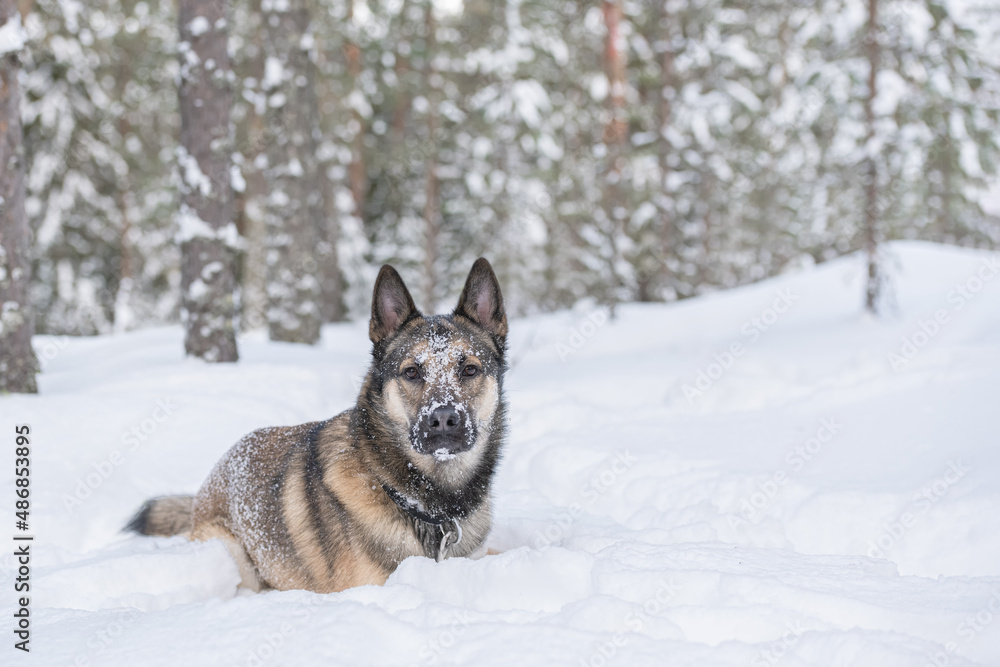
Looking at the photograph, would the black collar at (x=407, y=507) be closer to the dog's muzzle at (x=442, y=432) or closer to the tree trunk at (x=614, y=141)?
the dog's muzzle at (x=442, y=432)

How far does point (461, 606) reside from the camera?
2797 mm

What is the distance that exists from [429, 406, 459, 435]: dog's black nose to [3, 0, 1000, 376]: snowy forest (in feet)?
24.5

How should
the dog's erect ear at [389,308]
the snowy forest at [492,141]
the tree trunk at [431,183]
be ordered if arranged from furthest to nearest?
the tree trunk at [431,183]
the snowy forest at [492,141]
the dog's erect ear at [389,308]

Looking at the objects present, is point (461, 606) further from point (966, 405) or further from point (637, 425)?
point (966, 405)

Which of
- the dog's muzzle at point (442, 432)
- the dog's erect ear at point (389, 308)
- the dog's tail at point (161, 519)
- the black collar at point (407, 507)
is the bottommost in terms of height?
the dog's tail at point (161, 519)

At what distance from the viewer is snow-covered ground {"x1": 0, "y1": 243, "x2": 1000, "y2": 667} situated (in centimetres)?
248

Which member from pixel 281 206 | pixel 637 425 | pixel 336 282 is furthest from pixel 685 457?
pixel 336 282

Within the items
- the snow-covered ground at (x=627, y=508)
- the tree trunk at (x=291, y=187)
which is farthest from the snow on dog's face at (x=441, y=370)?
the tree trunk at (x=291, y=187)

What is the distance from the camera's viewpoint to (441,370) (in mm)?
3676

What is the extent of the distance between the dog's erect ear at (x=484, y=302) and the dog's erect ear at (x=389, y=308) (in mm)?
339

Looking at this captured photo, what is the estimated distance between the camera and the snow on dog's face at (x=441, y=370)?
3.47 meters

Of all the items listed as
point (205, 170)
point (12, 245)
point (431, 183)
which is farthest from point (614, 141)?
point (12, 245)

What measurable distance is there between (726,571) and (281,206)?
29.7 feet

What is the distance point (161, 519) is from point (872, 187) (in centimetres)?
1008
